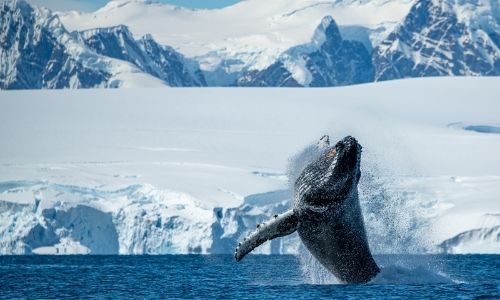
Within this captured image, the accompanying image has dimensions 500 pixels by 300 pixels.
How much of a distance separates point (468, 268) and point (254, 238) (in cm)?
2011

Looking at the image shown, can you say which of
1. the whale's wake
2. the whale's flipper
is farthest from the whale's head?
the whale's wake

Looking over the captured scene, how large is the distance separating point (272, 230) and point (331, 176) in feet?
5.80

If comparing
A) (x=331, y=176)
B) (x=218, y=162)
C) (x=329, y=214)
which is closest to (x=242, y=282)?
(x=329, y=214)

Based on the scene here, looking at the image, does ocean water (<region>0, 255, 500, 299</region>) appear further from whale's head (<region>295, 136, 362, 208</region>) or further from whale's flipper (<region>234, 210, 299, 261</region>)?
whale's head (<region>295, 136, 362, 208</region>)

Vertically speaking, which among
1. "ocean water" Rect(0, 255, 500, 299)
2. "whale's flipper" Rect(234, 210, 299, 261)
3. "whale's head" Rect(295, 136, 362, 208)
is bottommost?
"ocean water" Rect(0, 255, 500, 299)

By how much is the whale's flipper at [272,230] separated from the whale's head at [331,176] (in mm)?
378

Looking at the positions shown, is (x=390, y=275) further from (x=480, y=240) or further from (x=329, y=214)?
(x=480, y=240)

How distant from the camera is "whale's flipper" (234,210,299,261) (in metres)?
19.8

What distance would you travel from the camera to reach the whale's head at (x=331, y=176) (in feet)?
61.7

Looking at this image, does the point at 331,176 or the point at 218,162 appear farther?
the point at 218,162

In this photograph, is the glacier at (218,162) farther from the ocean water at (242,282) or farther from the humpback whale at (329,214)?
the humpback whale at (329,214)

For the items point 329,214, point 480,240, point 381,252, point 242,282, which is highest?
point 329,214

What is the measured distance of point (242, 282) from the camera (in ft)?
100

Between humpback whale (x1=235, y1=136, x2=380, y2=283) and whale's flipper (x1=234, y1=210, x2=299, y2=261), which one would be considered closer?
humpback whale (x1=235, y1=136, x2=380, y2=283)
